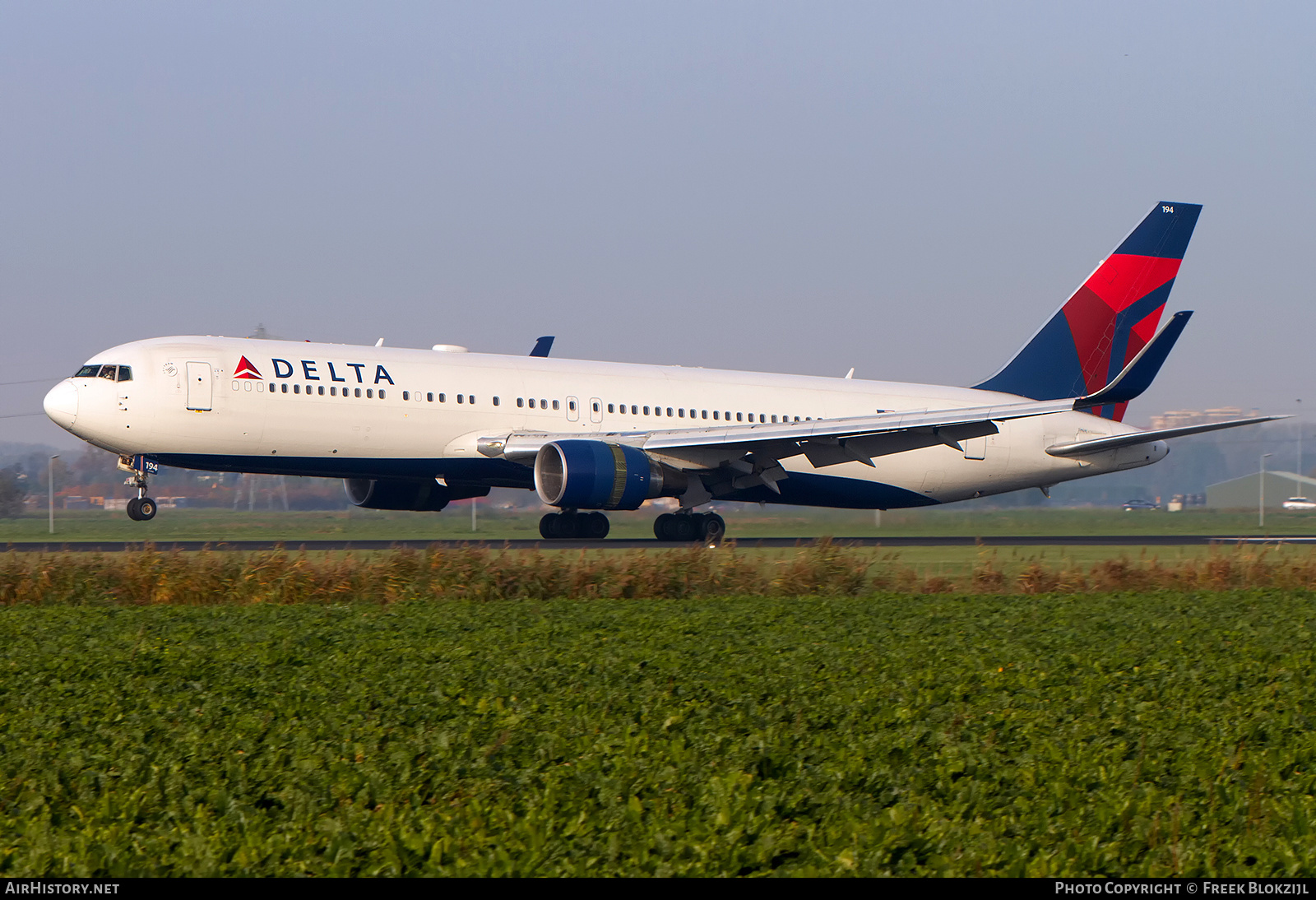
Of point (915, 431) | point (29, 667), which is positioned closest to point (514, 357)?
point (915, 431)

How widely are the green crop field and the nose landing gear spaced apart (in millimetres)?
12402

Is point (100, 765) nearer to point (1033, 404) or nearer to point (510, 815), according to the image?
point (510, 815)

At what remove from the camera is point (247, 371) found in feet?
77.3

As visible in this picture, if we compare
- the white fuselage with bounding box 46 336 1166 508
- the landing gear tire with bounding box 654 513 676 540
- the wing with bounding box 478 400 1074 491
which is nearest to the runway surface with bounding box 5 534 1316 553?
the landing gear tire with bounding box 654 513 676 540

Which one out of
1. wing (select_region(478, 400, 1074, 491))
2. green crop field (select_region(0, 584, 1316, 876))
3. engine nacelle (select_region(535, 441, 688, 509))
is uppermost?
wing (select_region(478, 400, 1074, 491))

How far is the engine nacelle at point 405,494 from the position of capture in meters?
28.0

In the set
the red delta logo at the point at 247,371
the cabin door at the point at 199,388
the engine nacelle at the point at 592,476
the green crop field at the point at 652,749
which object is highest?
the red delta logo at the point at 247,371

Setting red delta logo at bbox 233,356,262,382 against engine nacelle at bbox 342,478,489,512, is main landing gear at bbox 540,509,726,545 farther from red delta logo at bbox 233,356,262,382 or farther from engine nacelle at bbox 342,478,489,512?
red delta logo at bbox 233,356,262,382

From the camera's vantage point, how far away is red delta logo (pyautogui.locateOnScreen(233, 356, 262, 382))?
77.1 feet

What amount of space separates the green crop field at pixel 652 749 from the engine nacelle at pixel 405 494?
15503mm

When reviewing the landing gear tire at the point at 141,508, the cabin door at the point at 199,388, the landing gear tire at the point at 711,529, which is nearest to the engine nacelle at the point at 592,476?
the landing gear tire at the point at 711,529

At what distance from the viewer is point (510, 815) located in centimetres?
596

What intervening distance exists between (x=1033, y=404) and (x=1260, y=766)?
1871 cm

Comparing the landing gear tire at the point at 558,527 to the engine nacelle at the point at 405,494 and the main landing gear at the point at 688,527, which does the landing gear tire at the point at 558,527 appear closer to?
the engine nacelle at the point at 405,494
